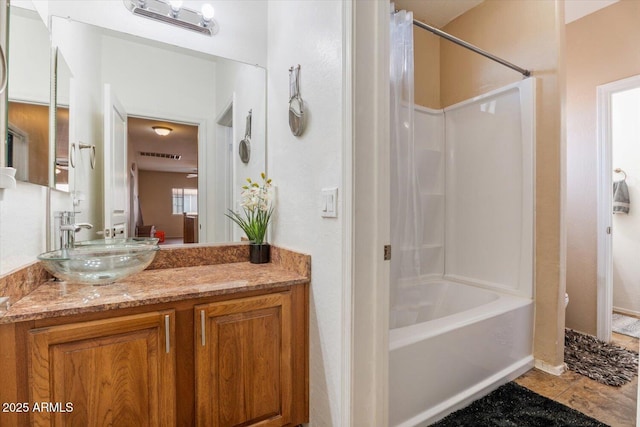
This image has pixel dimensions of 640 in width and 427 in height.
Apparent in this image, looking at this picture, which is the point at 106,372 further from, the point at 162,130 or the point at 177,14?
the point at 177,14

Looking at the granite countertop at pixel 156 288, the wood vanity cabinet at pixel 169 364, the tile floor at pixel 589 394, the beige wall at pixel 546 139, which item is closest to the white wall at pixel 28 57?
the granite countertop at pixel 156 288

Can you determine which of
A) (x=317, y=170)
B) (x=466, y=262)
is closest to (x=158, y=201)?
(x=317, y=170)

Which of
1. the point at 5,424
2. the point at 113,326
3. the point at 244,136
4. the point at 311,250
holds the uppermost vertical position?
the point at 244,136

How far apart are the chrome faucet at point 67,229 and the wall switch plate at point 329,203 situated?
106cm

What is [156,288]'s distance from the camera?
122cm

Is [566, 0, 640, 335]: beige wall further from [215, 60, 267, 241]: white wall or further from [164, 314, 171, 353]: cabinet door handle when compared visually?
[164, 314, 171, 353]: cabinet door handle

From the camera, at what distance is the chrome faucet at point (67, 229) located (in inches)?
52.1

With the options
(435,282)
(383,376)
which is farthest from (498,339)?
(383,376)

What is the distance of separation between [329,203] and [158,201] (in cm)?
99

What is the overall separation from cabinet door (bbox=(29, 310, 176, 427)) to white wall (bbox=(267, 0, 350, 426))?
1.95 ft

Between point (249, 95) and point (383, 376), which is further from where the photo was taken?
point (249, 95)

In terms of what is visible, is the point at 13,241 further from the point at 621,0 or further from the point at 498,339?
the point at 621,0

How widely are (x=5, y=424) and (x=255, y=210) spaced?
120cm

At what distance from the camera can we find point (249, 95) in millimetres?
1828
